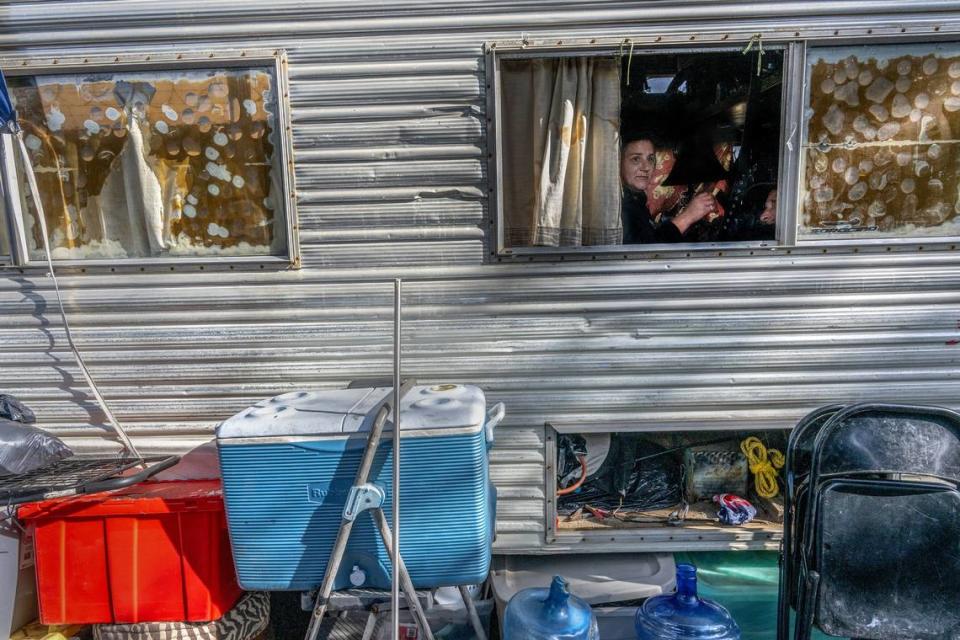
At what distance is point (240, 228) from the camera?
9.43 ft

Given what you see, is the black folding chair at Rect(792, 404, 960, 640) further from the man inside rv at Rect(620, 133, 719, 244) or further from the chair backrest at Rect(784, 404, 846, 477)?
the man inside rv at Rect(620, 133, 719, 244)

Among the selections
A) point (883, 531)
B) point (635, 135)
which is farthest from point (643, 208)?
point (883, 531)

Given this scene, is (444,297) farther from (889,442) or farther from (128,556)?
(889,442)

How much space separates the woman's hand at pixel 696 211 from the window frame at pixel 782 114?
0.49 ft

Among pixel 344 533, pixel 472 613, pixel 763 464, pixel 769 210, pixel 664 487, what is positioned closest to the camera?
pixel 344 533

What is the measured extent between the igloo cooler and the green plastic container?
1.31 metres

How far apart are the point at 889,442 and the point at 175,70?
3.43m

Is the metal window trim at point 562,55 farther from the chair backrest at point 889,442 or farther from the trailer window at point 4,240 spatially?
the trailer window at point 4,240

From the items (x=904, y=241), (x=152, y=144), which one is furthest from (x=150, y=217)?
(x=904, y=241)

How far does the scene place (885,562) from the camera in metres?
2.12

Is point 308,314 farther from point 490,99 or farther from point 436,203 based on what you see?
point 490,99

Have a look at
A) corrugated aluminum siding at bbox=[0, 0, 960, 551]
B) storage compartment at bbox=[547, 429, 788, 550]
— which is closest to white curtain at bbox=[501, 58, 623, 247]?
corrugated aluminum siding at bbox=[0, 0, 960, 551]

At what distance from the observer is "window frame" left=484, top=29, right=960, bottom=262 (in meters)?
2.63

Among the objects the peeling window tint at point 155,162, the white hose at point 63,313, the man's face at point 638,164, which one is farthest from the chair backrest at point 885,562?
the white hose at point 63,313
